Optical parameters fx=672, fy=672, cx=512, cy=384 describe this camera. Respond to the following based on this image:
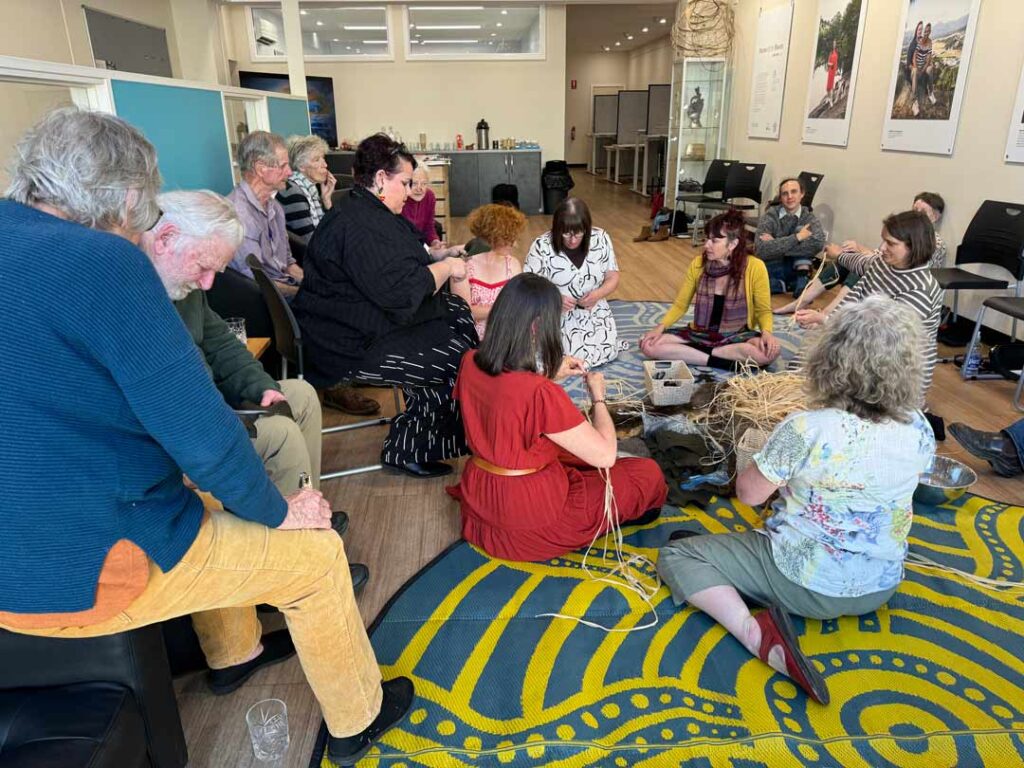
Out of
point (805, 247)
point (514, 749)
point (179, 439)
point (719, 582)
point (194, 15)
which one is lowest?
point (514, 749)

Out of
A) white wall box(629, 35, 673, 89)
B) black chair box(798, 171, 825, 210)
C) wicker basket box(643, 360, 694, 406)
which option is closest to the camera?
wicker basket box(643, 360, 694, 406)

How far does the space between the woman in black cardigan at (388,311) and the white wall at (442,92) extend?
807 cm

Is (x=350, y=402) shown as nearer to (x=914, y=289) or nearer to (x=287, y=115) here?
(x=914, y=289)

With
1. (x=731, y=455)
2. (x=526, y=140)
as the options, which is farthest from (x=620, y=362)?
(x=526, y=140)

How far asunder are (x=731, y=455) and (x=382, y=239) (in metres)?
1.70

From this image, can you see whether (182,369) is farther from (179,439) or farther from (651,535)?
(651,535)

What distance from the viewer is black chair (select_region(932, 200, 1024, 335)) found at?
3.87 metres

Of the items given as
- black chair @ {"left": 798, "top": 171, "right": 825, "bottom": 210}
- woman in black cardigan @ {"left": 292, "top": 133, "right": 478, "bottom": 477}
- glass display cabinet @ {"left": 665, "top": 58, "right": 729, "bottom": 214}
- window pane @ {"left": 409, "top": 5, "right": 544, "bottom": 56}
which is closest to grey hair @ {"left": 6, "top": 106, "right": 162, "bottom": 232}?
woman in black cardigan @ {"left": 292, "top": 133, "right": 478, "bottom": 477}

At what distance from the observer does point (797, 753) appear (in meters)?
1.57

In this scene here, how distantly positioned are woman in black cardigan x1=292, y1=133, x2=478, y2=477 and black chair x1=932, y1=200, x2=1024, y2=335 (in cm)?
293

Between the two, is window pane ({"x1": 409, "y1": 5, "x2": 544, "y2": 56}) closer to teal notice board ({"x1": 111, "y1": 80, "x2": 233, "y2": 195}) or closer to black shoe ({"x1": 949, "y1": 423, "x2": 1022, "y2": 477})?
teal notice board ({"x1": 111, "y1": 80, "x2": 233, "y2": 195})

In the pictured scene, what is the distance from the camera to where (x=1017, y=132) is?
3957mm

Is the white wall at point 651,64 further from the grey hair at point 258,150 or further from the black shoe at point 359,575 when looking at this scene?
the black shoe at point 359,575

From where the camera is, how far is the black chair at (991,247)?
387cm
